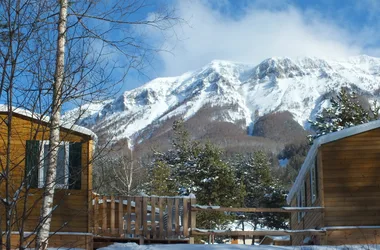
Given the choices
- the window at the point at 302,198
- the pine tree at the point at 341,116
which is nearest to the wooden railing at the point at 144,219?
the window at the point at 302,198

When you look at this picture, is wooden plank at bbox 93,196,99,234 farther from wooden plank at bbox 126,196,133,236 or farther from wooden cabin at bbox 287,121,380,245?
wooden cabin at bbox 287,121,380,245

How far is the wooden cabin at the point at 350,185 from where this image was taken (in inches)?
587

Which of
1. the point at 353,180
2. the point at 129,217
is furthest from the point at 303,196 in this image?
the point at 129,217

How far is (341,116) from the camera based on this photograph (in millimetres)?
40781

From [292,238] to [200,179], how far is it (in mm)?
16396

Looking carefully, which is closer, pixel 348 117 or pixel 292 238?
pixel 292 238

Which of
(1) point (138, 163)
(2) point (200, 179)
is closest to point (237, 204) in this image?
(2) point (200, 179)

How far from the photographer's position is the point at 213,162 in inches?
1544

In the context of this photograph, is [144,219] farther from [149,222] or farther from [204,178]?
[204,178]

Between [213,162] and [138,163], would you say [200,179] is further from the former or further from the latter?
[138,163]

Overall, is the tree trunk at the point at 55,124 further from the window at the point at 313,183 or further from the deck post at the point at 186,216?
the window at the point at 313,183

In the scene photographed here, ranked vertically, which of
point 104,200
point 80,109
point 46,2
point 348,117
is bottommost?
point 104,200

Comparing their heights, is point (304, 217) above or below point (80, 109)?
below

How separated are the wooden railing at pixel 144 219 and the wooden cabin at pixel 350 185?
3.70 meters
